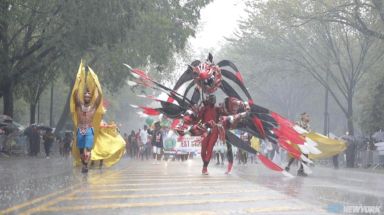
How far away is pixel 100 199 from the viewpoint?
8586 millimetres

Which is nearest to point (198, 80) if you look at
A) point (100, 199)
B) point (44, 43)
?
point (100, 199)

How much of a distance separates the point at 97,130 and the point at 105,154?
1.32 m

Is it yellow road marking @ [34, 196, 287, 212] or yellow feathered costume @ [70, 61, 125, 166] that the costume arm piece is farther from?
yellow road marking @ [34, 196, 287, 212]

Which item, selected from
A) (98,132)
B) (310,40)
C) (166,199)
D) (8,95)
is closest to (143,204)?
(166,199)

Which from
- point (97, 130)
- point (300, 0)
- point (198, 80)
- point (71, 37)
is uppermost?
point (300, 0)

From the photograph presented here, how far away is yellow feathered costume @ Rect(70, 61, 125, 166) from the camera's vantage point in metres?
14.8

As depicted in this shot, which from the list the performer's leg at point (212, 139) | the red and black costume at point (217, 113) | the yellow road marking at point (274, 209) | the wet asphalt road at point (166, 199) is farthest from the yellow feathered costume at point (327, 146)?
the yellow road marking at point (274, 209)

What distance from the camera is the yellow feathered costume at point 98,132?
1481 cm

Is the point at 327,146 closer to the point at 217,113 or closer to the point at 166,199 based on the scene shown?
the point at 217,113

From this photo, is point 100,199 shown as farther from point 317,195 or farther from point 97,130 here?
point 97,130

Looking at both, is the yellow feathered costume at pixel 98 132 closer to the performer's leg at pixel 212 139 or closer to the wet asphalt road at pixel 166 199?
the performer's leg at pixel 212 139

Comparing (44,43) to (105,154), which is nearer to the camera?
(105,154)

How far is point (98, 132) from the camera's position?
55.0 feet

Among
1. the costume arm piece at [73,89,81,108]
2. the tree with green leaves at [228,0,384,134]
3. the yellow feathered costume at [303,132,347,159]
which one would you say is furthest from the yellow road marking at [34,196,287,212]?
the tree with green leaves at [228,0,384,134]
